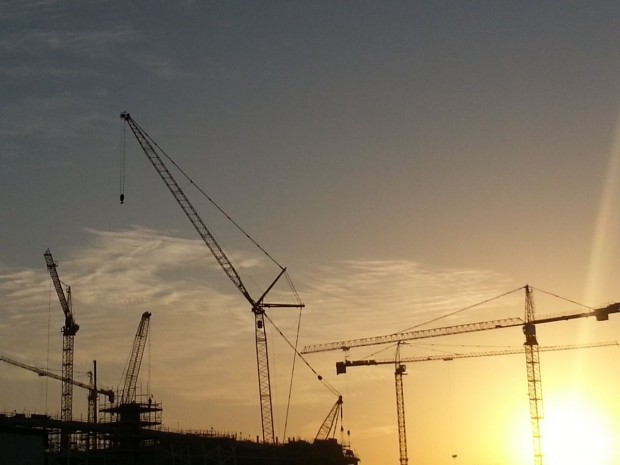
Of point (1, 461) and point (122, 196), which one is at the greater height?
point (122, 196)

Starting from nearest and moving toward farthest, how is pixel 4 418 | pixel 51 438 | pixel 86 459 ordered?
1. pixel 4 418
2. pixel 86 459
3. pixel 51 438

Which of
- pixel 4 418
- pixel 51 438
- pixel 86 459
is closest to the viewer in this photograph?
pixel 4 418

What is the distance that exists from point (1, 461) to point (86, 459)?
45.1 m

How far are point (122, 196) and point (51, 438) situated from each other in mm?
51966

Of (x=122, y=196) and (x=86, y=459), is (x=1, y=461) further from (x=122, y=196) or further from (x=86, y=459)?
(x=122, y=196)

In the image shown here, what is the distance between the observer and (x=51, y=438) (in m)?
194

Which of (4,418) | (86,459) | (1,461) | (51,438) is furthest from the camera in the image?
(51,438)

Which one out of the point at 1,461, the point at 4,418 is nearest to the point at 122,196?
the point at 4,418

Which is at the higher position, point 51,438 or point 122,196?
point 122,196

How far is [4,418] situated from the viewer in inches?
6634

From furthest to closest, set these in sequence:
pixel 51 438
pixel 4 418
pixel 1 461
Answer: pixel 51 438, pixel 4 418, pixel 1 461

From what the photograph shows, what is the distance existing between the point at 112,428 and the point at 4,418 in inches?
1302

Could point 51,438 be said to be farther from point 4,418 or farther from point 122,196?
point 122,196

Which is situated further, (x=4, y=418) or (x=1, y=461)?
(x=4, y=418)
